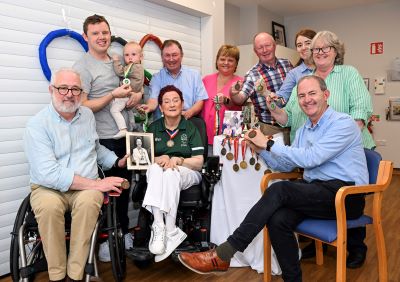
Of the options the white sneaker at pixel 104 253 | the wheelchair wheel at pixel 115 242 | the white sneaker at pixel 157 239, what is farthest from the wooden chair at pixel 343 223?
the white sneaker at pixel 104 253

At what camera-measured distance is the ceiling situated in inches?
233

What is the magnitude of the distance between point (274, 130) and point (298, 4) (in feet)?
13.7

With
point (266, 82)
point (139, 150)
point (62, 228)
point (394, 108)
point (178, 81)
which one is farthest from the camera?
point (394, 108)

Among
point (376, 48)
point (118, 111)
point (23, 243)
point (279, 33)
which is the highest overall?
point (279, 33)

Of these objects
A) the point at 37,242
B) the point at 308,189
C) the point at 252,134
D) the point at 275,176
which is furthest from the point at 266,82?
the point at 37,242

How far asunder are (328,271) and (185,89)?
173cm

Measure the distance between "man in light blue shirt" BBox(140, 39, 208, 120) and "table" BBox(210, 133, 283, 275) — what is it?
0.63 metres

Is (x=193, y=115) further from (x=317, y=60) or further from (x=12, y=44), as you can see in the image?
(x=12, y=44)

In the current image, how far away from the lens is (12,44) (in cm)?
249

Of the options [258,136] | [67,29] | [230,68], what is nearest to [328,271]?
[258,136]

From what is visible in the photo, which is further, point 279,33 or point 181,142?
point 279,33

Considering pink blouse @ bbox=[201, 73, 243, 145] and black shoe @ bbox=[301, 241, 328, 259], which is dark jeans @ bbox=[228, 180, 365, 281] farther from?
pink blouse @ bbox=[201, 73, 243, 145]

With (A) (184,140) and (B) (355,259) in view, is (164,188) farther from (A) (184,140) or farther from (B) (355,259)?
(B) (355,259)

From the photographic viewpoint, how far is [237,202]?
2.48m
